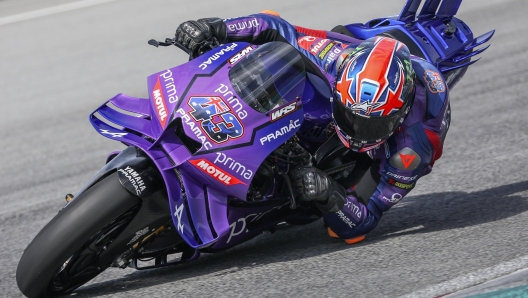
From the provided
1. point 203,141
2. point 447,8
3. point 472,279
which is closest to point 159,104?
point 203,141

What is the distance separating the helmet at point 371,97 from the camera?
3.93m

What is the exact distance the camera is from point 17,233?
4945 mm

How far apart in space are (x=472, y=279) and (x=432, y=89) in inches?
49.7

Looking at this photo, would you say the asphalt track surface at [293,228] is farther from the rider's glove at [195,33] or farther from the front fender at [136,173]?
the rider's glove at [195,33]

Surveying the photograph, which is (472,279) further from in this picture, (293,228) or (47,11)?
(47,11)

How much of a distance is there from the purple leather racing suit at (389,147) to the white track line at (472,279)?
77 centimetres

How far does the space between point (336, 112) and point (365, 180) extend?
2.59ft

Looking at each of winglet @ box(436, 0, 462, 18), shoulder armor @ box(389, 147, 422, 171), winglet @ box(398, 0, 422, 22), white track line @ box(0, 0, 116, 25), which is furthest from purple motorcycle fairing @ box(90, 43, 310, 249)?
white track line @ box(0, 0, 116, 25)

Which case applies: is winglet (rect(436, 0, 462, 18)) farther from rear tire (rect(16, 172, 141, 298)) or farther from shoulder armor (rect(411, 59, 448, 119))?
rear tire (rect(16, 172, 141, 298))

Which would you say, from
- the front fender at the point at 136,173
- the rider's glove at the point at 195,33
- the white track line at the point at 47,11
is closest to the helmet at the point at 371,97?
the rider's glove at the point at 195,33

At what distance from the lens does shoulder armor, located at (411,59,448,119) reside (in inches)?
175

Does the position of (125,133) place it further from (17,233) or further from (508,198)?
(508,198)

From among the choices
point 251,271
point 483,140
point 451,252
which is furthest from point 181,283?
point 483,140

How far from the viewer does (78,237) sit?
3482 mm
